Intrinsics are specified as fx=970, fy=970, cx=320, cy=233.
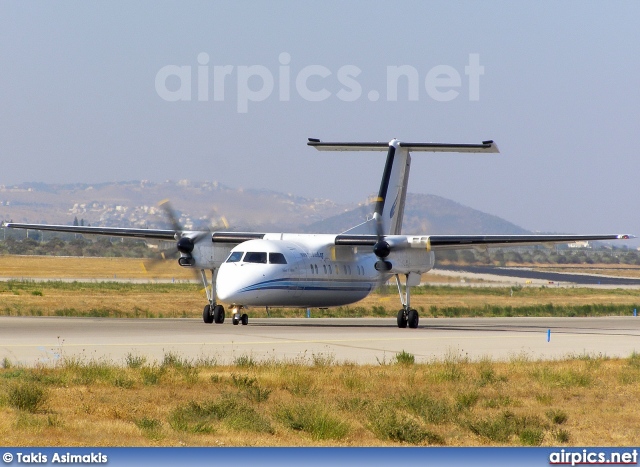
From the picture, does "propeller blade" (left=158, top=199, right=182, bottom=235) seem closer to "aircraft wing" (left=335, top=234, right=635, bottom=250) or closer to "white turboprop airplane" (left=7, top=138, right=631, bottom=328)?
"white turboprop airplane" (left=7, top=138, right=631, bottom=328)

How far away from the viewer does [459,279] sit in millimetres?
52594

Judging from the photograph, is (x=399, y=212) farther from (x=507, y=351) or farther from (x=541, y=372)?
(x=541, y=372)

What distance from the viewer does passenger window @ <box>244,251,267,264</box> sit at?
33.2 meters

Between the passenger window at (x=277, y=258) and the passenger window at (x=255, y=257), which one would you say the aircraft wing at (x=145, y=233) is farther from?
the passenger window at (x=255, y=257)

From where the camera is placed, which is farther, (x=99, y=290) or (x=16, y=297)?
(x=99, y=290)

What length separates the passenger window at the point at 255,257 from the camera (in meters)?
33.2

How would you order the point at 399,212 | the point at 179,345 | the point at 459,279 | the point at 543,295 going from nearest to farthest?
the point at 179,345, the point at 399,212, the point at 459,279, the point at 543,295

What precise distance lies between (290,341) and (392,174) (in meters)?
13.7

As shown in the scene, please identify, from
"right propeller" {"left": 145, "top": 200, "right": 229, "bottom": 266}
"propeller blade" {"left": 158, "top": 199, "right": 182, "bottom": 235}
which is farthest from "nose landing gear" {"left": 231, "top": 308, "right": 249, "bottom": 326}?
"propeller blade" {"left": 158, "top": 199, "right": 182, "bottom": 235}

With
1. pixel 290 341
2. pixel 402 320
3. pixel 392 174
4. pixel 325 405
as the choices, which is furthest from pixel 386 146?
pixel 325 405

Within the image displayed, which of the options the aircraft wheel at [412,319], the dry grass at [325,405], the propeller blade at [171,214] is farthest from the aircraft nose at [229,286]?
the dry grass at [325,405]

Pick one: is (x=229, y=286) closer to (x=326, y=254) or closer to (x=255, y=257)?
(x=255, y=257)

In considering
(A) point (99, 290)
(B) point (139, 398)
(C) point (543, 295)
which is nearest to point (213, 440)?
(B) point (139, 398)

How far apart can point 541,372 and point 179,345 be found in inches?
387
